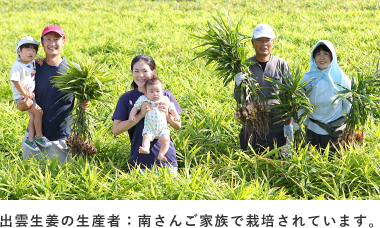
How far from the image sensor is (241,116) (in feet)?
11.0

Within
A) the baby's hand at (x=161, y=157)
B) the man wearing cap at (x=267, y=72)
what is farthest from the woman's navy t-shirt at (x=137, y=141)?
the man wearing cap at (x=267, y=72)

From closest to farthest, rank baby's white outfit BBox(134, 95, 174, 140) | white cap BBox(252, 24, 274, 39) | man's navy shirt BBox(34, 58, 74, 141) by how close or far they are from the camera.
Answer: baby's white outfit BBox(134, 95, 174, 140)
white cap BBox(252, 24, 274, 39)
man's navy shirt BBox(34, 58, 74, 141)

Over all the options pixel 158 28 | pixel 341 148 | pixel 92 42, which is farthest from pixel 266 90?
pixel 158 28

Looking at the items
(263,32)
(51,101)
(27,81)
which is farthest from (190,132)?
(27,81)

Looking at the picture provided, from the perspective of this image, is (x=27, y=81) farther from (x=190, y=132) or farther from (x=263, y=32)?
(x=263, y=32)

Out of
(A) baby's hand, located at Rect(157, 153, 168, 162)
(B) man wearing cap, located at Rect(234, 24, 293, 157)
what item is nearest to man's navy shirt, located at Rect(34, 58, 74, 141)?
(A) baby's hand, located at Rect(157, 153, 168, 162)

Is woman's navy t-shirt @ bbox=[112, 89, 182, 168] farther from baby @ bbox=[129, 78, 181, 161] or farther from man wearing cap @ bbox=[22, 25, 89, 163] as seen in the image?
man wearing cap @ bbox=[22, 25, 89, 163]

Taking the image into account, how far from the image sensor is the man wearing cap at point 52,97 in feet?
10.8

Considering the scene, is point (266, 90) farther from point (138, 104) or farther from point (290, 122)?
point (138, 104)

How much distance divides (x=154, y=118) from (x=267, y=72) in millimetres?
1267

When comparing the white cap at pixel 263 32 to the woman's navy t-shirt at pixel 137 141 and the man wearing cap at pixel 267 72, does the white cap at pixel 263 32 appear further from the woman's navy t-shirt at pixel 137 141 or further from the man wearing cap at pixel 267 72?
the woman's navy t-shirt at pixel 137 141

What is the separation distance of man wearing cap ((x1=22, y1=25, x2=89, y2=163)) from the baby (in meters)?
0.88

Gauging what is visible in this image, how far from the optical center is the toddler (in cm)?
327

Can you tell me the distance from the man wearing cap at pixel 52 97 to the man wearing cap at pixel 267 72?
176 centimetres
